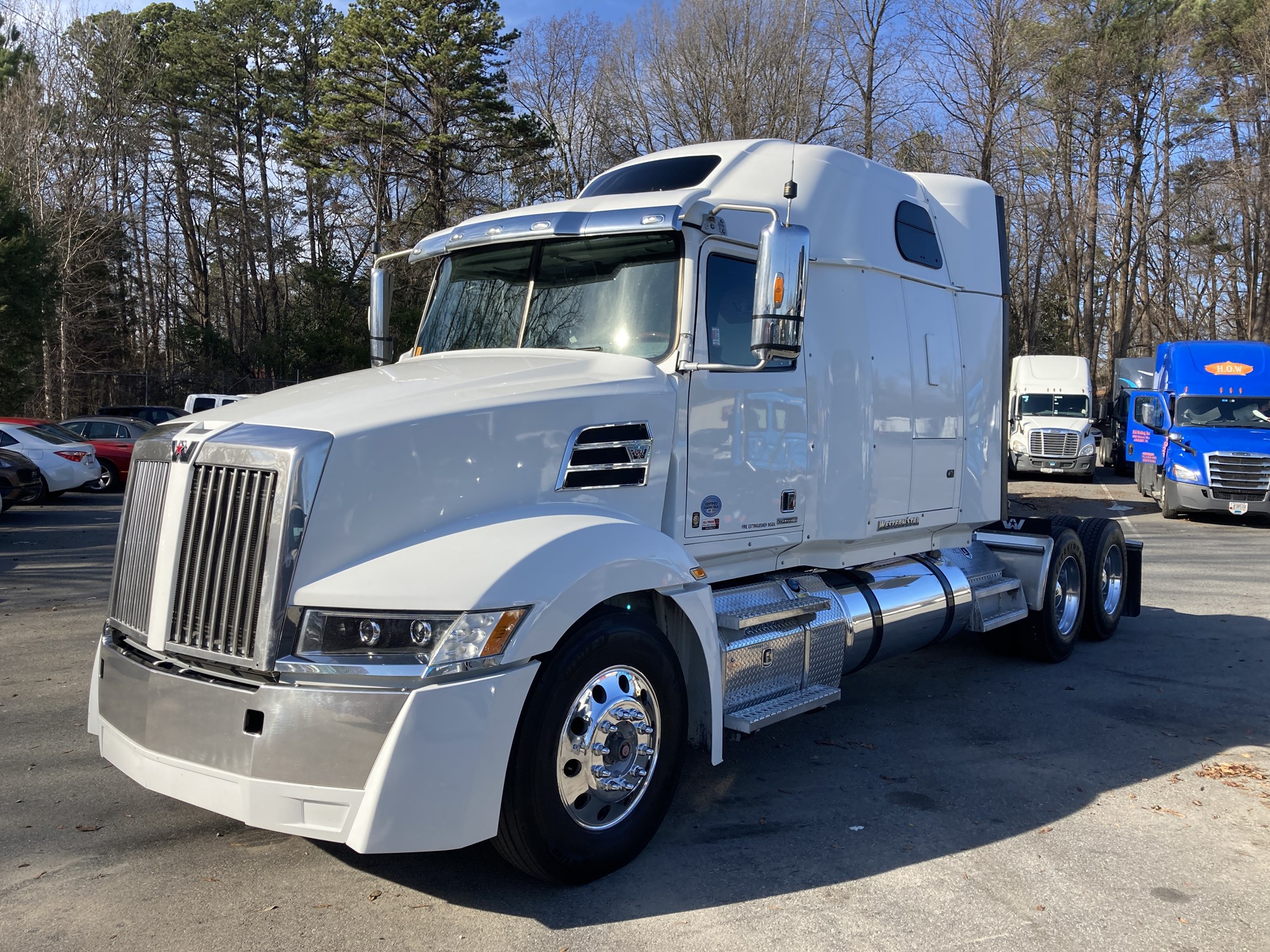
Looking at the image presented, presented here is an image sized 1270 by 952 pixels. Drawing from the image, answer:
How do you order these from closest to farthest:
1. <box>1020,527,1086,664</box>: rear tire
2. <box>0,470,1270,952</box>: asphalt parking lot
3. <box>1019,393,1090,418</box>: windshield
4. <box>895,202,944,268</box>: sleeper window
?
<box>0,470,1270,952</box>: asphalt parking lot → <box>895,202,944,268</box>: sleeper window → <box>1020,527,1086,664</box>: rear tire → <box>1019,393,1090,418</box>: windshield

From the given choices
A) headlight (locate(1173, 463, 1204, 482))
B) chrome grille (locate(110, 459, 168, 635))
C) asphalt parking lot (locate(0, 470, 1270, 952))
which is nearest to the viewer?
asphalt parking lot (locate(0, 470, 1270, 952))

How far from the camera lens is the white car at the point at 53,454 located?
18.6 meters

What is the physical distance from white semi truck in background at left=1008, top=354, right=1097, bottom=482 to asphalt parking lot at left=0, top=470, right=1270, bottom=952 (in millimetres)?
19488

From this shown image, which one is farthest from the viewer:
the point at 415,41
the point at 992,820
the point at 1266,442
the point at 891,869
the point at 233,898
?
the point at 415,41

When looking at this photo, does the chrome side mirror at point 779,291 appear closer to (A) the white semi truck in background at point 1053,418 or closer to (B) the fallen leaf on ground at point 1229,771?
(B) the fallen leaf on ground at point 1229,771

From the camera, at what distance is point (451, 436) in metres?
3.94

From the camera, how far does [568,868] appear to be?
3914 mm

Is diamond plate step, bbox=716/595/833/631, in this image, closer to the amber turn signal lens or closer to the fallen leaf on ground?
the amber turn signal lens

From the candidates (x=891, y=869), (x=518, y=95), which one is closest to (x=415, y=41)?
(x=518, y=95)

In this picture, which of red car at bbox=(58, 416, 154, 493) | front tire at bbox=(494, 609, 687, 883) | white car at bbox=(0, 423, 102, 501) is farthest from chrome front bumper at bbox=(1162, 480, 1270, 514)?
red car at bbox=(58, 416, 154, 493)

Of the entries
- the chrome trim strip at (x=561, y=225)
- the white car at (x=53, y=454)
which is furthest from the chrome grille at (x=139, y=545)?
the white car at (x=53, y=454)

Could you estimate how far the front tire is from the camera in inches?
146

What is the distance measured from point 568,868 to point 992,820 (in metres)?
2.17

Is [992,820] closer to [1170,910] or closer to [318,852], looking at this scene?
[1170,910]
